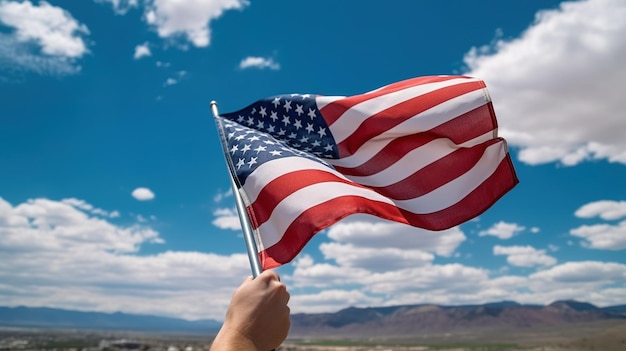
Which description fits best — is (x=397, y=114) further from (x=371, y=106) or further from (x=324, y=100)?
(x=324, y=100)

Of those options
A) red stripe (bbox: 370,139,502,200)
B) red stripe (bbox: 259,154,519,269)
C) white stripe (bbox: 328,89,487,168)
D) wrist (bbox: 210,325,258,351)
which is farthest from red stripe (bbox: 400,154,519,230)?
wrist (bbox: 210,325,258,351)

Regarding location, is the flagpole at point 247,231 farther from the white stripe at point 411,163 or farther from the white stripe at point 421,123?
the white stripe at point 411,163

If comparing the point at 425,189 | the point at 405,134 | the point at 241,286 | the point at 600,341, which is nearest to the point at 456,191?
the point at 425,189

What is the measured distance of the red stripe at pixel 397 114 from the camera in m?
6.86

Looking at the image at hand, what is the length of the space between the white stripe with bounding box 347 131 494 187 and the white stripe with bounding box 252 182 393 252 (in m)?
0.99

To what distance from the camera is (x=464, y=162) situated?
6.83 m

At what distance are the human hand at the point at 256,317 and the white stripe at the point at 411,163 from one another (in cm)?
405

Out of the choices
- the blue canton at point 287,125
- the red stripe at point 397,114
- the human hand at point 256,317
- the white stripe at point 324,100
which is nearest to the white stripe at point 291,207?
the blue canton at point 287,125

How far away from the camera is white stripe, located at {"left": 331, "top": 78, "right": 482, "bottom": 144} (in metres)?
7.00

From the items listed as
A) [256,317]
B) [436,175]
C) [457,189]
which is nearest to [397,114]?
[436,175]

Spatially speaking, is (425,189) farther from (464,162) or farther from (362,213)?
(362,213)

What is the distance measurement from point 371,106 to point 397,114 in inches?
14.4

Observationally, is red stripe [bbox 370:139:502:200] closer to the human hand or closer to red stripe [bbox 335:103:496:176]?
red stripe [bbox 335:103:496:176]

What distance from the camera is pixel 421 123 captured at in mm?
6914
